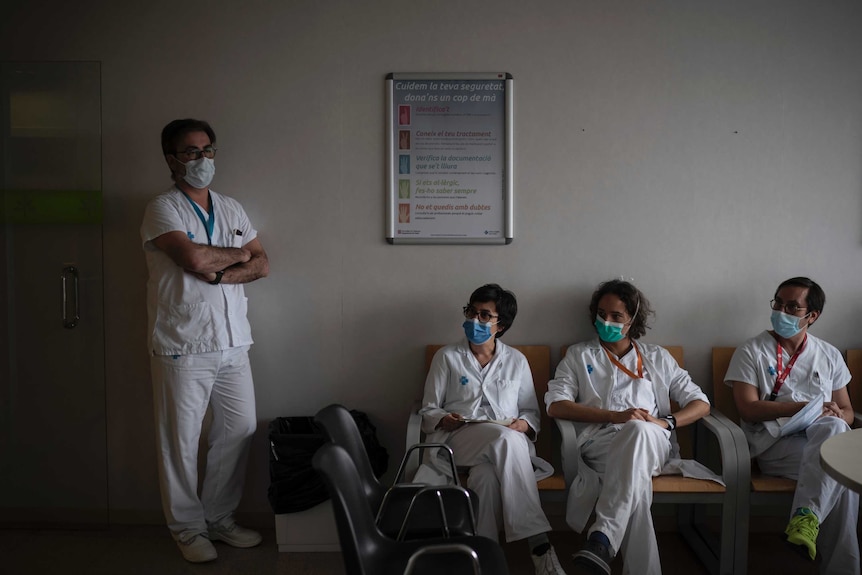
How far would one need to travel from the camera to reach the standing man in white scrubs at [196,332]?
2914 millimetres

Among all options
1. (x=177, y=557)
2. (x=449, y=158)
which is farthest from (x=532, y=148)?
(x=177, y=557)

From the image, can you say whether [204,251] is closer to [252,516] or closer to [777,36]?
[252,516]

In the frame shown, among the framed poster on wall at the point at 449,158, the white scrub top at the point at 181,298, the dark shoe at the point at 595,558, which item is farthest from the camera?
the framed poster on wall at the point at 449,158

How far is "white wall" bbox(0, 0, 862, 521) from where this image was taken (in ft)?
10.7

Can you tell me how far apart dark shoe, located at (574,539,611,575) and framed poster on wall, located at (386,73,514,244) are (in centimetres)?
151

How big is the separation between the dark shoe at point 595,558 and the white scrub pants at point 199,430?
1.70 metres

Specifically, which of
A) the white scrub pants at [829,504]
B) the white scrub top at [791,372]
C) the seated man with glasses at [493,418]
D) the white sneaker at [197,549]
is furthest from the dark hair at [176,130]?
the white scrub pants at [829,504]

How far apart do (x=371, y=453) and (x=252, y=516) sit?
2.63 ft

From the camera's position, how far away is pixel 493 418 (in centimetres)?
296

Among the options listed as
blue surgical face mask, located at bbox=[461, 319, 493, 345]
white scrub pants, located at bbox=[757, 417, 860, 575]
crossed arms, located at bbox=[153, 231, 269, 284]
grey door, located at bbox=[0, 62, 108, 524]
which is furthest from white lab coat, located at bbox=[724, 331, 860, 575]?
grey door, located at bbox=[0, 62, 108, 524]

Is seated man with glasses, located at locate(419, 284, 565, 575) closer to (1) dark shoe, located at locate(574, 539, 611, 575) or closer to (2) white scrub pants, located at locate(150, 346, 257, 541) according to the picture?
(1) dark shoe, located at locate(574, 539, 611, 575)

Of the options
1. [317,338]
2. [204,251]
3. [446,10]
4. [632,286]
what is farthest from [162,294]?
[632,286]

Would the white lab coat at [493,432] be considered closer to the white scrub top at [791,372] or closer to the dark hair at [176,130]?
the white scrub top at [791,372]

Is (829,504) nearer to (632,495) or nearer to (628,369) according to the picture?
(632,495)
